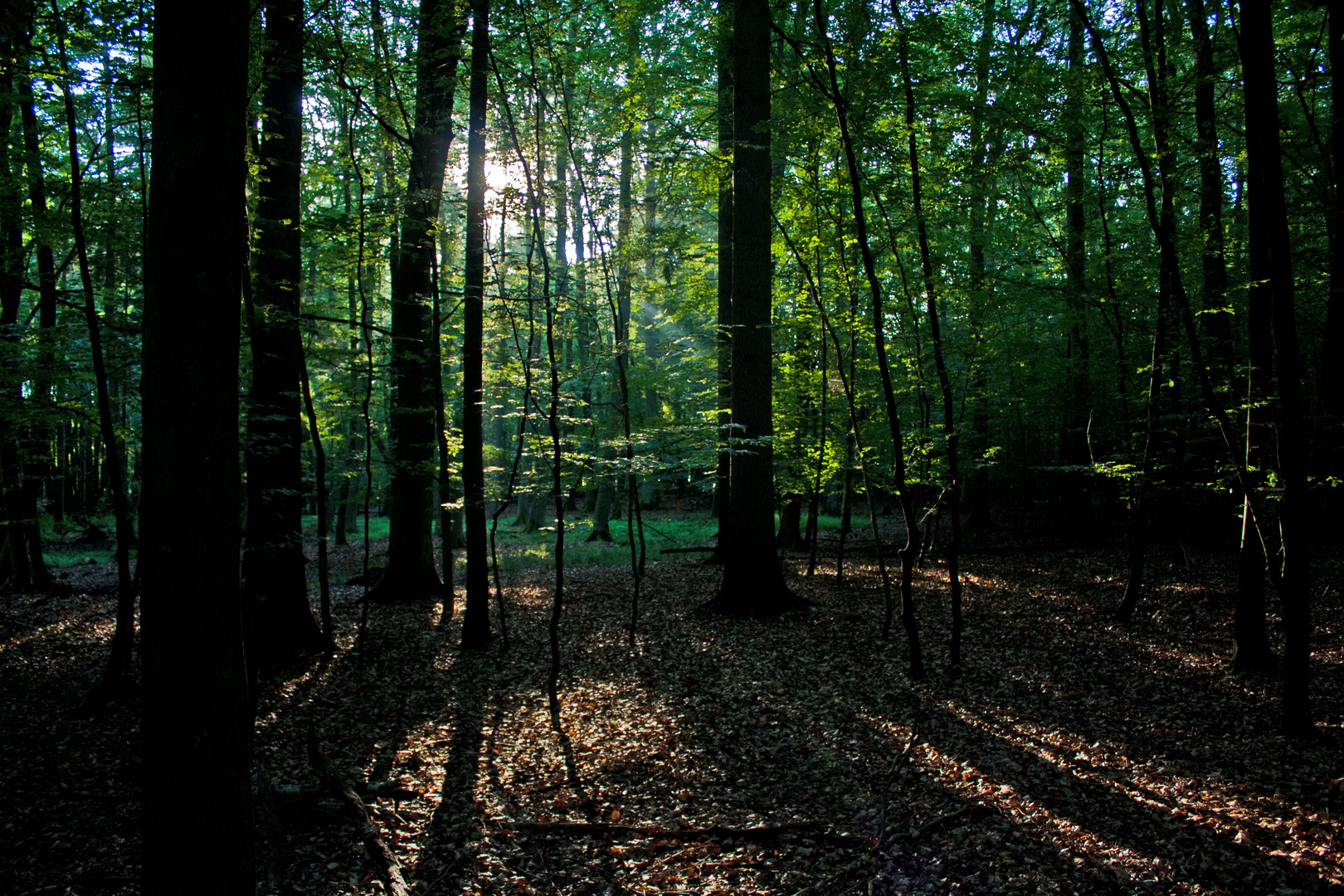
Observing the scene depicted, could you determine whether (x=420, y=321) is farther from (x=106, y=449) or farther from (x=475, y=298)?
(x=106, y=449)

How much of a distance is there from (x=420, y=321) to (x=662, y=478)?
4.57 meters

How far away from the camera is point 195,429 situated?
2268mm

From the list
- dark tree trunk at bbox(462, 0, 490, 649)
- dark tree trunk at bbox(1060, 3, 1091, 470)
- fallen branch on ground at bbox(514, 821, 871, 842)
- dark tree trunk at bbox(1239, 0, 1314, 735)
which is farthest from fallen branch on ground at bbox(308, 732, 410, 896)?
dark tree trunk at bbox(1060, 3, 1091, 470)

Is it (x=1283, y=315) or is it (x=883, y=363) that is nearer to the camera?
(x=1283, y=315)

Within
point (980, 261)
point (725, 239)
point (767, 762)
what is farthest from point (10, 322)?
point (980, 261)

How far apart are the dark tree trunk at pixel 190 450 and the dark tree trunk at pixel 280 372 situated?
13.8 feet

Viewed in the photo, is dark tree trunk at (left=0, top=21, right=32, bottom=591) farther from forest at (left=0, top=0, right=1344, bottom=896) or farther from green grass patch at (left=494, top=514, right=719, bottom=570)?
green grass patch at (left=494, top=514, right=719, bottom=570)

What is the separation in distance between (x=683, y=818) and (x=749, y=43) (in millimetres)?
8840

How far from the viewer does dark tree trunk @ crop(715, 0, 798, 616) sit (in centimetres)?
867

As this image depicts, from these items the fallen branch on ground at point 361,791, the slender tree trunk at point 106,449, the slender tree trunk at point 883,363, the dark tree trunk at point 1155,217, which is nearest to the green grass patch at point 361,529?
the slender tree trunk at point 106,449

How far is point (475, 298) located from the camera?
292 inches

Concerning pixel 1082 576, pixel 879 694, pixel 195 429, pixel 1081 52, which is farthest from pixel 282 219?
pixel 1081 52

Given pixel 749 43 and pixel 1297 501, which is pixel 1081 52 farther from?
pixel 1297 501

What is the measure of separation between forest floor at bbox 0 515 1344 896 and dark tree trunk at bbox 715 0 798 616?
76 centimetres
